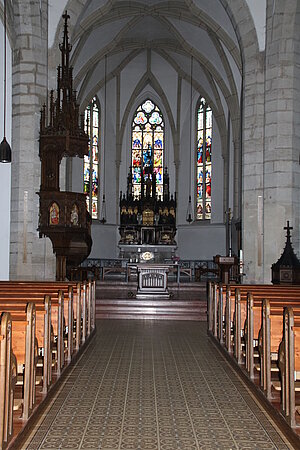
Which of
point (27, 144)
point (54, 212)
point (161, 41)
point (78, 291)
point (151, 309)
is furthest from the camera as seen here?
point (161, 41)

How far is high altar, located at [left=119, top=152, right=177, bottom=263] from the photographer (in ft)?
84.2

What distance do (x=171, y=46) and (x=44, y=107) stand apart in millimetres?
12926

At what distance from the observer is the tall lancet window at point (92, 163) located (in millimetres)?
27594

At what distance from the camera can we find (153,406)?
552 centimetres

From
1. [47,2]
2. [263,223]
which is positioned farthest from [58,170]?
[263,223]

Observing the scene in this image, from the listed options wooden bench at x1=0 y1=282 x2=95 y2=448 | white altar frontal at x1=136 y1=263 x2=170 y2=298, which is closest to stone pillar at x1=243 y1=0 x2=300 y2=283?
white altar frontal at x1=136 y1=263 x2=170 y2=298

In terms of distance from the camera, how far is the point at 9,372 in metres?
3.96

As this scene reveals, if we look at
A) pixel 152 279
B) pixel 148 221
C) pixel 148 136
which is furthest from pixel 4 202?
pixel 148 136

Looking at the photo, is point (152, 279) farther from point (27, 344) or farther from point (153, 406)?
point (27, 344)

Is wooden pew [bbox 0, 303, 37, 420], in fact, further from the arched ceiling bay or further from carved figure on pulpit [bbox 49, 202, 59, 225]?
the arched ceiling bay

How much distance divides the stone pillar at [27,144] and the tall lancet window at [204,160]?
13.7 m

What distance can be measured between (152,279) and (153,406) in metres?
9.78

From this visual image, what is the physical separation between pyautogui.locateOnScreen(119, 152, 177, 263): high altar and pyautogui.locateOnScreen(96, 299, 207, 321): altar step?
1156 centimetres

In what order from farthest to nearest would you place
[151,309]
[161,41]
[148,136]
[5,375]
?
[148,136], [161,41], [151,309], [5,375]
